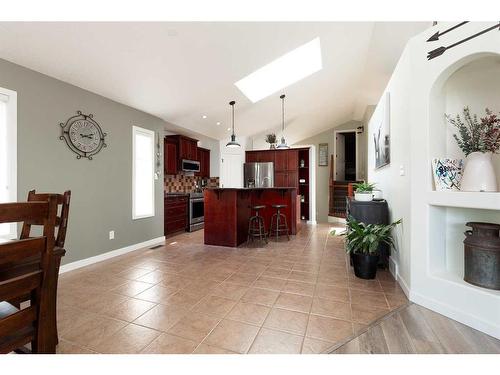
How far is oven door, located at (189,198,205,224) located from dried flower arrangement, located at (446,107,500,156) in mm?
4902

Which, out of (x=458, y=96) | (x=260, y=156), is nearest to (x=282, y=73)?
(x=458, y=96)

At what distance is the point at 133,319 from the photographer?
193cm

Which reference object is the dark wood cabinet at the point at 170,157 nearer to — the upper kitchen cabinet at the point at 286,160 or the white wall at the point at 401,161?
the upper kitchen cabinet at the point at 286,160

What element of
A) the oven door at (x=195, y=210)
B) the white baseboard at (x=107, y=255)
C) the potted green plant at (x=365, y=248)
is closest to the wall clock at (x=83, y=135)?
the white baseboard at (x=107, y=255)

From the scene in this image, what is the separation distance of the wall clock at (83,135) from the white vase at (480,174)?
167 inches

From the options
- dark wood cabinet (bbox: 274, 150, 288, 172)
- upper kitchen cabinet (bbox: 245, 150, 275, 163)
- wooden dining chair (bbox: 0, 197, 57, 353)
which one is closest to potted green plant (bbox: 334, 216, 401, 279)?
wooden dining chair (bbox: 0, 197, 57, 353)

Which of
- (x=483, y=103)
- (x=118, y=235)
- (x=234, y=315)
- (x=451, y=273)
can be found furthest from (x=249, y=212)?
(x=483, y=103)

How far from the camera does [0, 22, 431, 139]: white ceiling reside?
2465mm

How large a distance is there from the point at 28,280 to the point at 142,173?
3.52m

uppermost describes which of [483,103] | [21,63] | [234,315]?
[21,63]

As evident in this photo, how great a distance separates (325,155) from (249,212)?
4217mm

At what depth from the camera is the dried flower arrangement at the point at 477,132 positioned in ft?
6.13

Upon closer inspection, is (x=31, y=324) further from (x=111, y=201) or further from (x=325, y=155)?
(x=325, y=155)

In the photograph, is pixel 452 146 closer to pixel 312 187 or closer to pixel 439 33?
pixel 439 33
